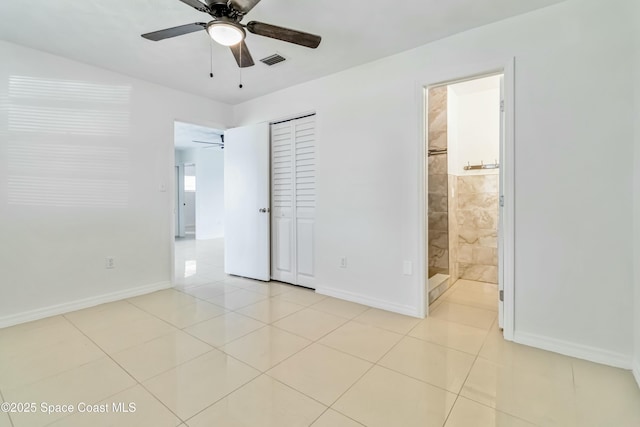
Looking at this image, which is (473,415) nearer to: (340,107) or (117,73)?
(340,107)

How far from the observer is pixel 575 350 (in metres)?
1.99

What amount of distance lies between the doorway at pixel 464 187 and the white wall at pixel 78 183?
338cm

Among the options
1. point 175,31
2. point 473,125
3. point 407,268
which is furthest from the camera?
point 473,125

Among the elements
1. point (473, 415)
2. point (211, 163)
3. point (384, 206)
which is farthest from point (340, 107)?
point (211, 163)

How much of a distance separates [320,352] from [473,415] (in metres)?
1.00

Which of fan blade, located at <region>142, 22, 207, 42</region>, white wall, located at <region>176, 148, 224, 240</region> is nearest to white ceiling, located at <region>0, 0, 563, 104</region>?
fan blade, located at <region>142, 22, 207, 42</region>

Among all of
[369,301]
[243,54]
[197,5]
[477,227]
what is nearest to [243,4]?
[197,5]

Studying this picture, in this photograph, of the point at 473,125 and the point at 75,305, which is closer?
the point at 75,305

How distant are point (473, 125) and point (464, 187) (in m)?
0.89

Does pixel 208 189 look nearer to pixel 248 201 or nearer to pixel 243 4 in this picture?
pixel 248 201

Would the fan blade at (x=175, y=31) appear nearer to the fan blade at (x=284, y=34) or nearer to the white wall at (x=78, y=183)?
the fan blade at (x=284, y=34)

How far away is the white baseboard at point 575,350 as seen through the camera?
1863 mm

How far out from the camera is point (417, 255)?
2.66 meters

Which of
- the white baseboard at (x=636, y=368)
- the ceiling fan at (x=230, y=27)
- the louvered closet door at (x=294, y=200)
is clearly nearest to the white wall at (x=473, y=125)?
the louvered closet door at (x=294, y=200)
